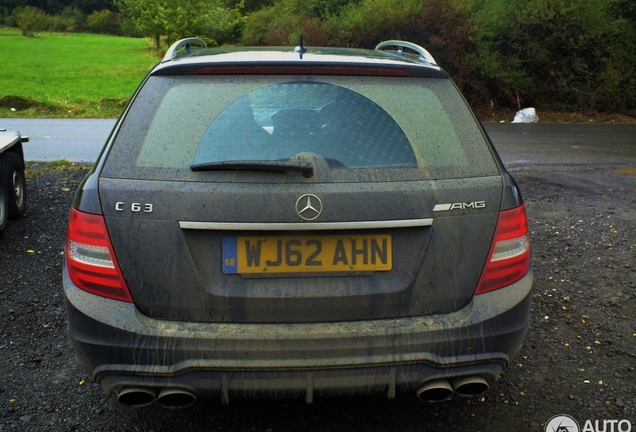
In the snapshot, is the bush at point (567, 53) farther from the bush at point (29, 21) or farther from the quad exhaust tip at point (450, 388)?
the bush at point (29, 21)

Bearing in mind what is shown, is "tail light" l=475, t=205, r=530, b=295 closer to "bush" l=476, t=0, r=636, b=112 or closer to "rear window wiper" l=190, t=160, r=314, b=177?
"rear window wiper" l=190, t=160, r=314, b=177

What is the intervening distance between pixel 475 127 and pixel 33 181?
692 cm

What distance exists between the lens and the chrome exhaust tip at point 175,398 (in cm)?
249

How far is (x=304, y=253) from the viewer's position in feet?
8.19

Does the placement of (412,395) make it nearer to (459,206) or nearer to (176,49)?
(459,206)

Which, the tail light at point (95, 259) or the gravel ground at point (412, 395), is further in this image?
the gravel ground at point (412, 395)

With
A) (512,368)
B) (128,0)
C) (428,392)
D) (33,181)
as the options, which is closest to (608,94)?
(33,181)

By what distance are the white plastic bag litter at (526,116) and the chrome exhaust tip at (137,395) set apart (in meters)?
15.5

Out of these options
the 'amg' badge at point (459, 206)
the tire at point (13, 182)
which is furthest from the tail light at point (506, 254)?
the tire at point (13, 182)

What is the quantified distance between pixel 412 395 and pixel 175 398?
1294 millimetres

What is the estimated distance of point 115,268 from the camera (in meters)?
2.53

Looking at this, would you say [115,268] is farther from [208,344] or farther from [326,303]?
[326,303]

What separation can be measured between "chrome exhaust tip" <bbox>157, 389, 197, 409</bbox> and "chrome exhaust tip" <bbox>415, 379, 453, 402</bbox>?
0.88m

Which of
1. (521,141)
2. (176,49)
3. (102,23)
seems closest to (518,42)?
(521,141)
